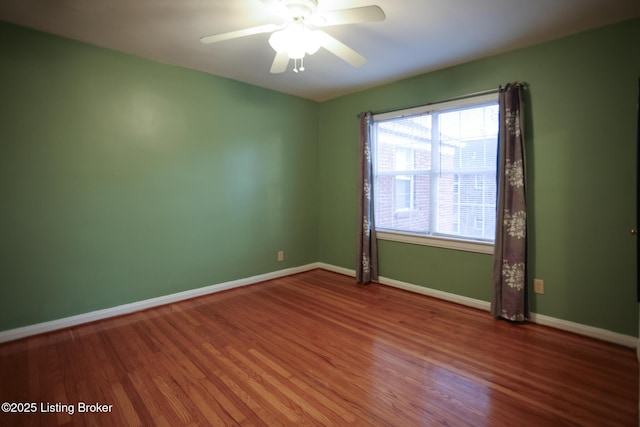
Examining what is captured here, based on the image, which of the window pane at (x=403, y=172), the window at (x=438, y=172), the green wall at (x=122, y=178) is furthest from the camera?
the window pane at (x=403, y=172)

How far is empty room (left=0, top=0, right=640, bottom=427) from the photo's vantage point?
191 cm

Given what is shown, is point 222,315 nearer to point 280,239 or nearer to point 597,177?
point 280,239

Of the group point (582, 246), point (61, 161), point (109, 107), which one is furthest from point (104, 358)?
point (582, 246)

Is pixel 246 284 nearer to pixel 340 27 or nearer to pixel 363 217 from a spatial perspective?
pixel 363 217

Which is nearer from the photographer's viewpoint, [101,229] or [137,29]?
[137,29]

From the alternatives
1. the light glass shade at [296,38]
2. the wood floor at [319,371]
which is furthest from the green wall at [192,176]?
the light glass shade at [296,38]

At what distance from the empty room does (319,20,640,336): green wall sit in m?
0.02

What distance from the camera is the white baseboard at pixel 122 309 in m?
2.52

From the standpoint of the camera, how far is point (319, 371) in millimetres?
2098

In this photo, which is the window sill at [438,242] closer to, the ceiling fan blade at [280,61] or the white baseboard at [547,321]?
the white baseboard at [547,321]

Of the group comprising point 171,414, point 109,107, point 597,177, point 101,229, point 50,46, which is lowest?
point 171,414

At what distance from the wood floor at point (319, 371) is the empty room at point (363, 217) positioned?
0.02 meters

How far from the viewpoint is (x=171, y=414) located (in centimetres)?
169

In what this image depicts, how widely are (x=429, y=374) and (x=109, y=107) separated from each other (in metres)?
3.37
